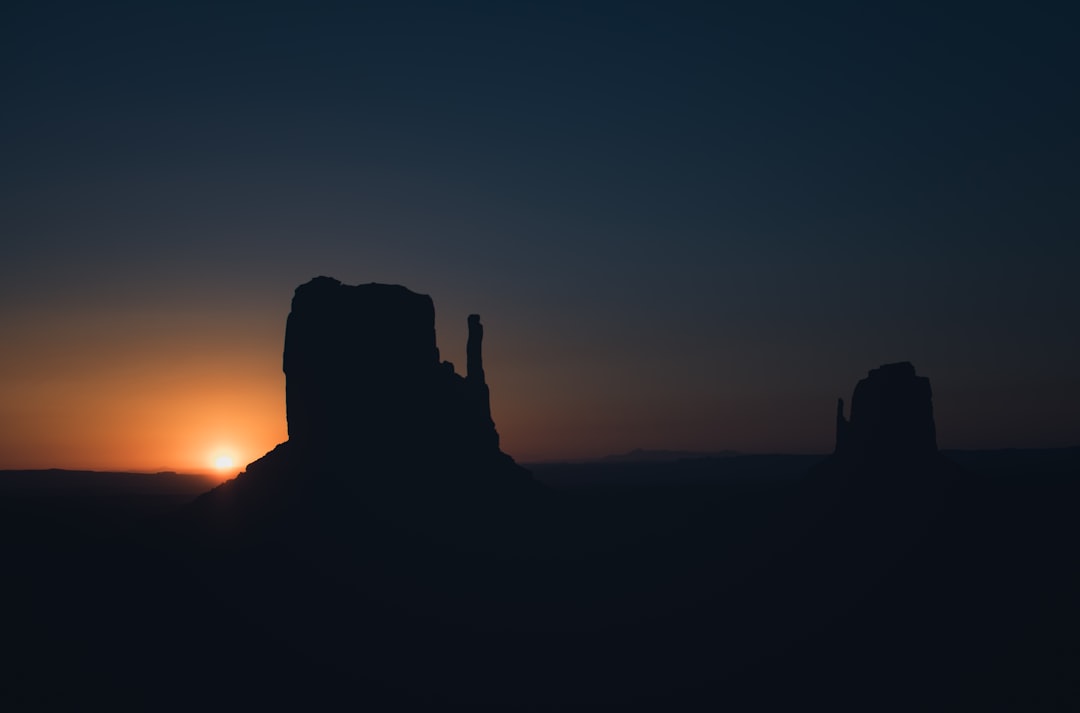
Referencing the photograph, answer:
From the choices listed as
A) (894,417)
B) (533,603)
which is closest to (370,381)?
(533,603)

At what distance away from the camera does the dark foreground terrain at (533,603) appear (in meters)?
74.5

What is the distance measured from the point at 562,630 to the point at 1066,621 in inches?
1870

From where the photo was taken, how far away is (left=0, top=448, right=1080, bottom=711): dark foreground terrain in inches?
2933

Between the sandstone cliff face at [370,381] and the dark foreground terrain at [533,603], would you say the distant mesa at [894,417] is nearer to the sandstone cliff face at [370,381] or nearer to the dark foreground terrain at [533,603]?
the dark foreground terrain at [533,603]

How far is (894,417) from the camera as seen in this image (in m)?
114

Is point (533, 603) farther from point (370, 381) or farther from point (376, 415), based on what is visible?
point (370, 381)

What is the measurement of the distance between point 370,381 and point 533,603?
3277 centimetres

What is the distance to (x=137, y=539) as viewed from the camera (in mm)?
89438

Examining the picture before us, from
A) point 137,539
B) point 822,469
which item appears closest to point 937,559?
point 822,469

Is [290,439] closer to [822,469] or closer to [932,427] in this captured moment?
[822,469]

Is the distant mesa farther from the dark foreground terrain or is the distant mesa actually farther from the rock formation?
the rock formation

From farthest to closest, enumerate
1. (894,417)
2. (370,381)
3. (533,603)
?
(894,417), (370,381), (533,603)

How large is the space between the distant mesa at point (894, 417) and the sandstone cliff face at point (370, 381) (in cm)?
4801

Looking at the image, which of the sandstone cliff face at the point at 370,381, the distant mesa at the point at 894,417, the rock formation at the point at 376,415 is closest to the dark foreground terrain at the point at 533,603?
the rock formation at the point at 376,415
